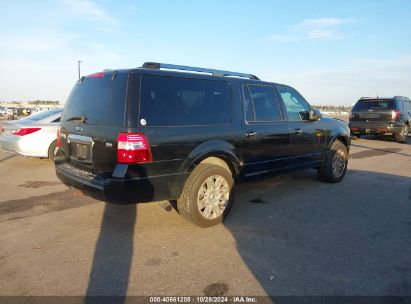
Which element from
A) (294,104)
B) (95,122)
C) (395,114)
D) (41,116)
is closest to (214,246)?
(95,122)

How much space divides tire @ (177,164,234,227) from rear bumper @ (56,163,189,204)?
0.50 ft

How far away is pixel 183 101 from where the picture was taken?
430cm

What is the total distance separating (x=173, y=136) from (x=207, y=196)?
3.19 feet

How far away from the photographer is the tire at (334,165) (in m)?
6.87

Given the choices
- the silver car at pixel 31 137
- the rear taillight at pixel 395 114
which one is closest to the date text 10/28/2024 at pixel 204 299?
the silver car at pixel 31 137

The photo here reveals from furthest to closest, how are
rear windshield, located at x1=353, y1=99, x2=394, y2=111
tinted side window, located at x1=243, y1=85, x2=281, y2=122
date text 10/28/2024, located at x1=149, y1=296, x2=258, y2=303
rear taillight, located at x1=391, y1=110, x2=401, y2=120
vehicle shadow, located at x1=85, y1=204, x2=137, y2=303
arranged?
rear windshield, located at x1=353, y1=99, x2=394, y2=111 < rear taillight, located at x1=391, y1=110, x2=401, y2=120 < tinted side window, located at x1=243, y1=85, x2=281, y2=122 < vehicle shadow, located at x1=85, y1=204, x2=137, y2=303 < date text 10/28/2024, located at x1=149, y1=296, x2=258, y2=303

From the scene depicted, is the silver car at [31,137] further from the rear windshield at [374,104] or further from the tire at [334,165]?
the rear windshield at [374,104]

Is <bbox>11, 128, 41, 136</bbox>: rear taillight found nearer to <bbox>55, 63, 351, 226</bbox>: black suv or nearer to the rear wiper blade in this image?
<bbox>55, 63, 351, 226</bbox>: black suv

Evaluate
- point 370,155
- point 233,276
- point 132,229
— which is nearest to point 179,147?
point 132,229

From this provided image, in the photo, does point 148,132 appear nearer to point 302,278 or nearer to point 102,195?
point 102,195

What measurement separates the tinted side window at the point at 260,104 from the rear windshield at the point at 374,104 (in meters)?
10.5

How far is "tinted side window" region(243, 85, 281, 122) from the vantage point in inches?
204

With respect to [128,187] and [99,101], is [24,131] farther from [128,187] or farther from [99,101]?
[128,187]

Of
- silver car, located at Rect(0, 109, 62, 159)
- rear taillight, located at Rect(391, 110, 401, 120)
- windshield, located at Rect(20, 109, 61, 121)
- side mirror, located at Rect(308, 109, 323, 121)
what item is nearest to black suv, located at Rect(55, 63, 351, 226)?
side mirror, located at Rect(308, 109, 323, 121)
